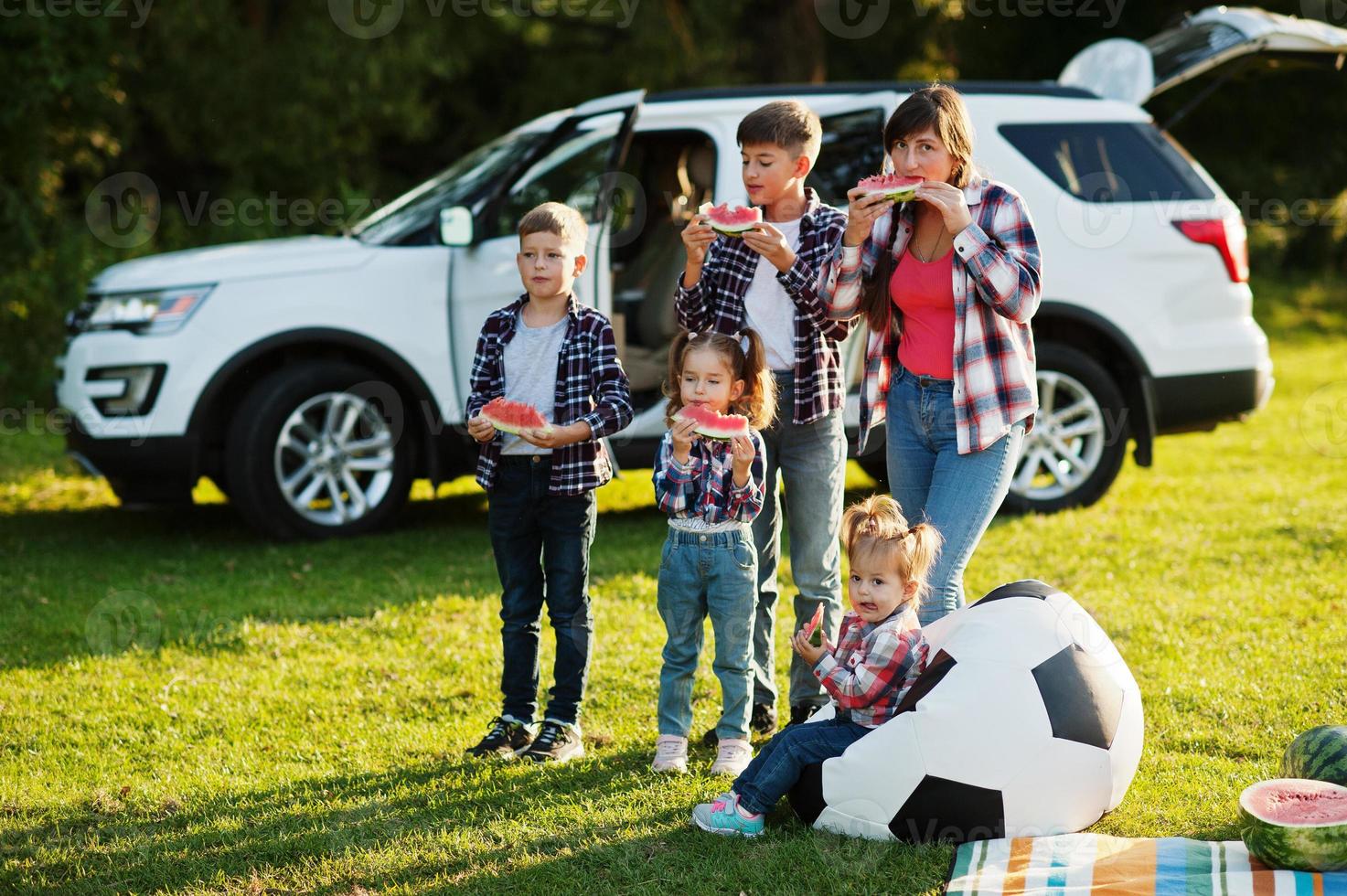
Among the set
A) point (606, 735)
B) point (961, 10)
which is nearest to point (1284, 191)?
point (961, 10)

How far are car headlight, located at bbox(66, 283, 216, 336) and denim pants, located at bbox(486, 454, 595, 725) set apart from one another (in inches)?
132

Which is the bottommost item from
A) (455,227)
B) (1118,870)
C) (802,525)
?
(1118,870)

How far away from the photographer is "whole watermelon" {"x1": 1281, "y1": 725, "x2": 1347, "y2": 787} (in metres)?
3.98

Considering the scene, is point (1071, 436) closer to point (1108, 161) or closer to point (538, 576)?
point (1108, 161)

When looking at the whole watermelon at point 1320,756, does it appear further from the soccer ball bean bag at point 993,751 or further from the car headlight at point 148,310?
the car headlight at point 148,310

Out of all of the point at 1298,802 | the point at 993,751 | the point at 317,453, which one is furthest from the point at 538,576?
the point at 317,453

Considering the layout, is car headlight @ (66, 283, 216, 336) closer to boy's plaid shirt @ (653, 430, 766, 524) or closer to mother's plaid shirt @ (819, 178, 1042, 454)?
boy's plaid shirt @ (653, 430, 766, 524)

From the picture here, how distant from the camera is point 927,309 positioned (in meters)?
4.30

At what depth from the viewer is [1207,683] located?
17.6 feet

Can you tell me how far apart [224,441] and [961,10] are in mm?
14854

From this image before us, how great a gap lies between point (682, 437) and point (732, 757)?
42.9 inches

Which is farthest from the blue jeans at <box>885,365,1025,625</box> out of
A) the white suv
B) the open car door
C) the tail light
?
the open car door

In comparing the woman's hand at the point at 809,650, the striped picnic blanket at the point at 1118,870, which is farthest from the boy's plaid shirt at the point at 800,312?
the striped picnic blanket at the point at 1118,870

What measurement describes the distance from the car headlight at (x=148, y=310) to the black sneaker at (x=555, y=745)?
3.77 metres
